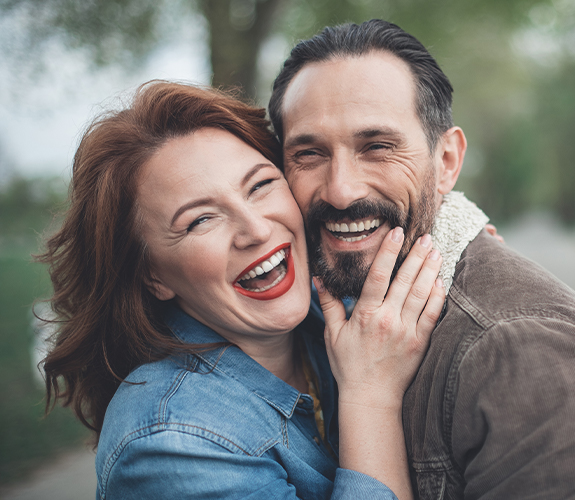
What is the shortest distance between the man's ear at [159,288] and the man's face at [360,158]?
2.48 ft

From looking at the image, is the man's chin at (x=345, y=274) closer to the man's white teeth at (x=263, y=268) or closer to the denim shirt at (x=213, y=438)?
the man's white teeth at (x=263, y=268)

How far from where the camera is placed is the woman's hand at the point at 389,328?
185cm

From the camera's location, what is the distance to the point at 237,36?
5.62m

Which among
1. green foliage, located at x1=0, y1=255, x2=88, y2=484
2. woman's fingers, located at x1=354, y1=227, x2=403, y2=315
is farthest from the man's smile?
green foliage, located at x1=0, y1=255, x2=88, y2=484

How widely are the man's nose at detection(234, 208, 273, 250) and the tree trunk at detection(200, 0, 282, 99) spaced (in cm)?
340

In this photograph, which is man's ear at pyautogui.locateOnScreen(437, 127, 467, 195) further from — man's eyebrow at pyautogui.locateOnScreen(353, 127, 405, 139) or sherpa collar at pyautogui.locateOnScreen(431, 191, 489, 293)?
man's eyebrow at pyautogui.locateOnScreen(353, 127, 405, 139)

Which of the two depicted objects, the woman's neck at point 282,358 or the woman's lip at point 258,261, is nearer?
the woman's lip at point 258,261

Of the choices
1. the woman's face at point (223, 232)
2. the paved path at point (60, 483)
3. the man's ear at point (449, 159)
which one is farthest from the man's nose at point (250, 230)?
the paved path at point (60, 483)

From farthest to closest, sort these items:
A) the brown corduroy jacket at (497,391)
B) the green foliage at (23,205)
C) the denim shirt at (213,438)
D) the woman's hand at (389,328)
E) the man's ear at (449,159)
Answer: the green foliage at (23,205)
the man's ear at (449,159)
the woman's hand at (389,328)
the denim shirt at (213,438)
the brown corduroy jacket at (497,391)

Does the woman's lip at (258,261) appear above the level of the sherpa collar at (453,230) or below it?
below

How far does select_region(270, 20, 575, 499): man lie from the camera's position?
4.31 ft

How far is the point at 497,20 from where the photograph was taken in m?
7.61

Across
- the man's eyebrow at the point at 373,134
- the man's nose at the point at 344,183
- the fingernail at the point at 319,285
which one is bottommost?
the fingernail at the point at 319,285

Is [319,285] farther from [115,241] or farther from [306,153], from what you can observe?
[115,241]
